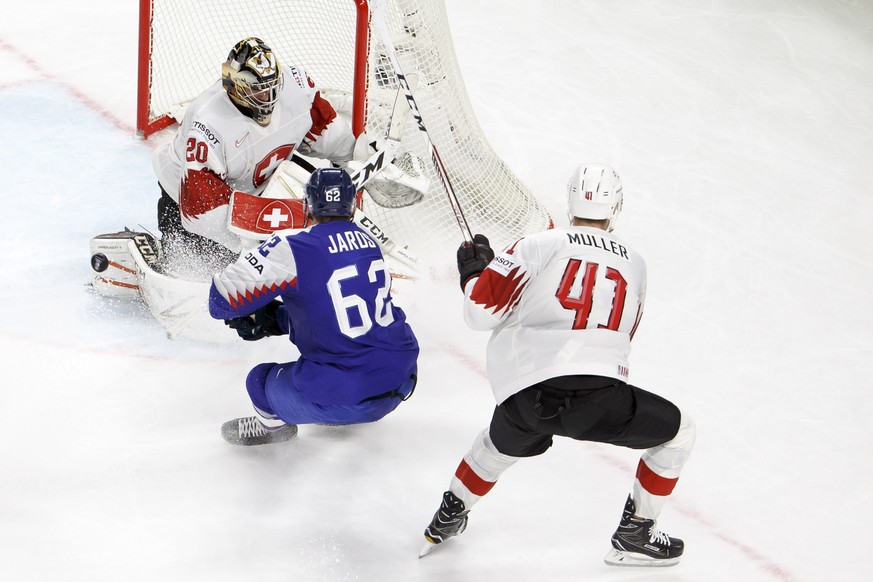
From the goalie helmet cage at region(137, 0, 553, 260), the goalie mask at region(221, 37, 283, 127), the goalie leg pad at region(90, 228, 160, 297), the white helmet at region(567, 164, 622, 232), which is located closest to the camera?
the white helmet at region(567, 164, 622, 232)

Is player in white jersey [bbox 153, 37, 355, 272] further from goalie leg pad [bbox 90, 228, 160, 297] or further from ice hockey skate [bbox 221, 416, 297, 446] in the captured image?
ice hockey skate [bbox 221, 416, 297, 446]

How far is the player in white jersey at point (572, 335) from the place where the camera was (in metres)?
2.37

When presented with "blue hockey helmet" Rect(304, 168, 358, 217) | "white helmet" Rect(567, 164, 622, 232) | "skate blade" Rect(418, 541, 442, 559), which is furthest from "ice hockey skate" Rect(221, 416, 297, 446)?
"white helmet" Rect(567, 164, 622, 232)

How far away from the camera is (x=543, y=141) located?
185 inches

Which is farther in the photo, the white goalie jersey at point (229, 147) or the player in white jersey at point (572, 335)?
the white goalie jersey at point (229, 147)

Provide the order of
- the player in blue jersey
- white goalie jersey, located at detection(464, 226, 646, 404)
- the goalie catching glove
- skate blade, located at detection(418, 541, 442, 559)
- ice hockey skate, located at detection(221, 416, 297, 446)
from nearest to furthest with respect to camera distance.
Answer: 1. white goalie jersey, located at detection(464, 226, 646, 404)
2. the player in blue jersey
3. skate blade, located at detection(418, 541, 442, 559)
4. ice hockey skate, located at detection(221, 416, 297, 446)
5. the goalie catching glove

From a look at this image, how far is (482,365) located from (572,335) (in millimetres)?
1081

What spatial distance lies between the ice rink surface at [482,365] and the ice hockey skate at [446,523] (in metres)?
0.05

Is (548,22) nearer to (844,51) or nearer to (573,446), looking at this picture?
(844,51)

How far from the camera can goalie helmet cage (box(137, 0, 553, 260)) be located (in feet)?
12.3

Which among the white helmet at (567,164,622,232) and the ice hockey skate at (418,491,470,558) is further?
the ice hockey skate at (418,491,470,558)

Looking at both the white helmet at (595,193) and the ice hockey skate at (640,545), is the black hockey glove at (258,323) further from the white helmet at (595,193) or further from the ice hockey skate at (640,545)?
the ice hockey skate at (640,545)

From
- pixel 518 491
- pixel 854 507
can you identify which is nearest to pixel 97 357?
pixel 518 491

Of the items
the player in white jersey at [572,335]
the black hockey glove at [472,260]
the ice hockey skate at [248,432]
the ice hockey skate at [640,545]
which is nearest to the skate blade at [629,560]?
the ice hockey skate at [640,545]
